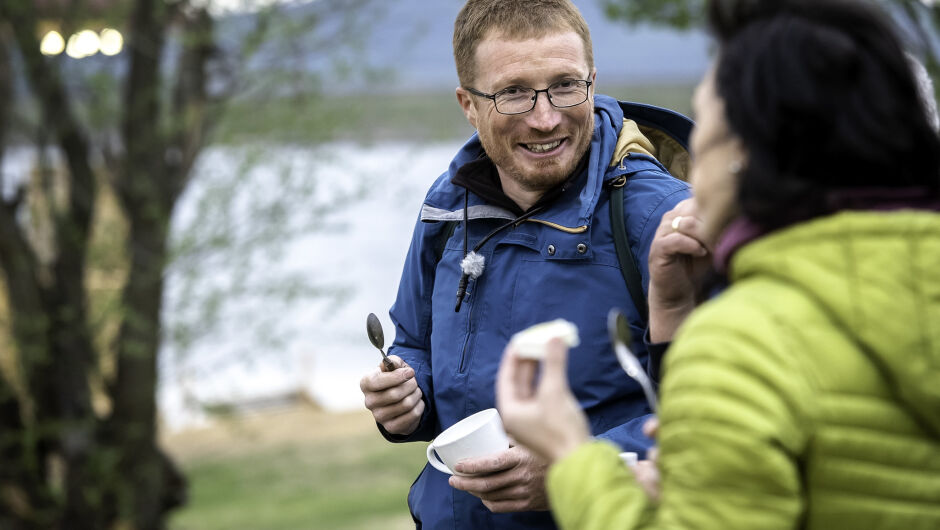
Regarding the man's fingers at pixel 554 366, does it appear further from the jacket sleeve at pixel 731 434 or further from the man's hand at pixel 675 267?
the man's hand at pixel 675 267

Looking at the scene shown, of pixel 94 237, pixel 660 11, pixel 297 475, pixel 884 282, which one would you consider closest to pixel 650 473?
pixel 884 282

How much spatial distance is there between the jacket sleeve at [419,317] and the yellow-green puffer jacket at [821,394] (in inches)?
50.5

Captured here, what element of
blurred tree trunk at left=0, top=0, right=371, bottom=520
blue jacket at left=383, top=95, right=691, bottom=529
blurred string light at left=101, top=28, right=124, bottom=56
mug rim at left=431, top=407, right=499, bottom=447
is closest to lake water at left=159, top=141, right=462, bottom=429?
blurred tree trunk at left=0, top=0, right=371, bottom=520

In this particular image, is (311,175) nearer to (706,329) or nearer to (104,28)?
(104,28)

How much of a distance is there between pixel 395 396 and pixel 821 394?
1.31 metres

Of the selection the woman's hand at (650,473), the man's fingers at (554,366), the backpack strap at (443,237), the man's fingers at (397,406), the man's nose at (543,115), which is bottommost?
the man's fingers at (397,406)

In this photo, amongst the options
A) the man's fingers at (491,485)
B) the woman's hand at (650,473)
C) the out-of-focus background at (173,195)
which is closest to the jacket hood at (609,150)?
the man's fingers at (491,485)

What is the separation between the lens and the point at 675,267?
1.90 m

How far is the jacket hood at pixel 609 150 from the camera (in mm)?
2250

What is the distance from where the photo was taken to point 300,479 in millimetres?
13320

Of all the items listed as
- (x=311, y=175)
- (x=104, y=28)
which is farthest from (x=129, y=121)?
(x=311, y=175)

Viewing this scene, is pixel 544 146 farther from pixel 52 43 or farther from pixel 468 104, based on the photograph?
pixel 52 43

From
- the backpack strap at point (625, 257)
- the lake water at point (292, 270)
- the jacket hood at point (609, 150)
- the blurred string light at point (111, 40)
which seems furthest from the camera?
the lake water at point (292, 270)

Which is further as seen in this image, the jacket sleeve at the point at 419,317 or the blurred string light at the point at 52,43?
the blurred string light at the point at 52,43
